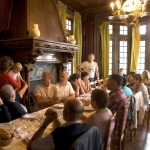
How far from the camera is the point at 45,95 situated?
10.6ft

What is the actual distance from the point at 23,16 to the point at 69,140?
3202mm

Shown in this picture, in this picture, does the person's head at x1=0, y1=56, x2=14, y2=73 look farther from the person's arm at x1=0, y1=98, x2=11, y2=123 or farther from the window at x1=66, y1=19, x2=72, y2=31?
the window at x1=66, y1=19, x2=72, y2=31

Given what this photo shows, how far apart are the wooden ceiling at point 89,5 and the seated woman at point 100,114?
4580mm

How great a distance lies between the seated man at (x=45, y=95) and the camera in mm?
3141

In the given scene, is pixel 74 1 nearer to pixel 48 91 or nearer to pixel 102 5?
pixel 102 5

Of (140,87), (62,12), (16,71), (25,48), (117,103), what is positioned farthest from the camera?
(62,12)

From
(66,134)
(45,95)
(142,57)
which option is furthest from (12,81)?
(142,57)

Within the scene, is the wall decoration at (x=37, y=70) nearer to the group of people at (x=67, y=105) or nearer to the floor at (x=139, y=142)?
the group of people at (x=67, y=105)

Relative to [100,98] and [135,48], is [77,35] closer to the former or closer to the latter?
[135,48]

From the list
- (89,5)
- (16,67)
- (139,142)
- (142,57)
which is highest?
(89,5)

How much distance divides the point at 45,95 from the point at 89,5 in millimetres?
4496

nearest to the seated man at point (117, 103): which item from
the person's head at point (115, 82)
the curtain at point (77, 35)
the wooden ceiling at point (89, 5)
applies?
the person's head at point (115, 82)

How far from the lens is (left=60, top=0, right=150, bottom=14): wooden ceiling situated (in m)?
6.14

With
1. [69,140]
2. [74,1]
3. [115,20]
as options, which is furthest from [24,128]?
[115,20]
